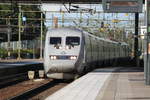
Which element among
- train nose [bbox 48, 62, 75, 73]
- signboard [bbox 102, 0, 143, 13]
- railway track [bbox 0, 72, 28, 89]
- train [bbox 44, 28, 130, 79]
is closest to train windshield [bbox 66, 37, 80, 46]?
train [bbox 44, 28, 130, 79]

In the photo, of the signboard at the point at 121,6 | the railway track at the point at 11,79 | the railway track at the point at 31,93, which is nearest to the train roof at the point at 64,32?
the signboard at the point at 121,6

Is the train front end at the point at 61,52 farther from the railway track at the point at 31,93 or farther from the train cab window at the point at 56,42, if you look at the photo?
the railway track at the point at 31,93

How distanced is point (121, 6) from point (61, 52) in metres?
5.01

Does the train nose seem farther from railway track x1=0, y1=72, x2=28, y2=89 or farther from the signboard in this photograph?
the signboard

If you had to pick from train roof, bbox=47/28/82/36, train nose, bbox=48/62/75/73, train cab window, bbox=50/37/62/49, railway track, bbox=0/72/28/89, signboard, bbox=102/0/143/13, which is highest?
signboard, bbox=102/0/143/13

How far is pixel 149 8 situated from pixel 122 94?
16.4ft

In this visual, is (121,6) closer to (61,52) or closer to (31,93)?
(61,52)

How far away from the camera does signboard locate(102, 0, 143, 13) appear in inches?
1072

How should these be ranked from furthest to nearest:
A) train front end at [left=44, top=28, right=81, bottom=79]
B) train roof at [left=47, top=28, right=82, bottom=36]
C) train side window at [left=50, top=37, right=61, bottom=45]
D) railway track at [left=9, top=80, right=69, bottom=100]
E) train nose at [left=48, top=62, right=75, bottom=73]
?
train roof at [left=47, top=28, right=82, bottom=36], train side window at [left=50, top=37, right=61, bottom=45], train front end at [left=44, top=28, right=81, bottom=79], train nose at [left=48, top=62, right=75, bottom=73], railway track at [left=9, top=80, right=69, bottom=100]

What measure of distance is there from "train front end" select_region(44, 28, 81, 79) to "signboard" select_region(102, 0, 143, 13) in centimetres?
261

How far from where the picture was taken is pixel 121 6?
1085 inches

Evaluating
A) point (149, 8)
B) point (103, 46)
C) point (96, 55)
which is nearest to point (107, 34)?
point (103, 46)

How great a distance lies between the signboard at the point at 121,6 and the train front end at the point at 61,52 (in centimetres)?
261

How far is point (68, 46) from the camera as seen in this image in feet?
84.4
